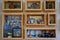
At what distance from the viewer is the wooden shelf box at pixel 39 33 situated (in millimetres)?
1937

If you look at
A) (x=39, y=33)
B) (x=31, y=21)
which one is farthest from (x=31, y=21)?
(x=39, y=33)

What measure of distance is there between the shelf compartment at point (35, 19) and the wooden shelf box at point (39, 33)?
0.10 meters

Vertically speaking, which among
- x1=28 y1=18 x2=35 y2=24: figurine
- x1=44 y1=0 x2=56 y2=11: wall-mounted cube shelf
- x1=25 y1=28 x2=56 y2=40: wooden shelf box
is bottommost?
x1=25 y1=28 x2=56 y2=40: wooden shelf box

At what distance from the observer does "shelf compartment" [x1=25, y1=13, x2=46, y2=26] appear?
194cm

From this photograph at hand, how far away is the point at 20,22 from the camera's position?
1967 millimetres

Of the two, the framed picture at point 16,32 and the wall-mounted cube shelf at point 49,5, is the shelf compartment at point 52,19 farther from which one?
the framed picture at point 16,32

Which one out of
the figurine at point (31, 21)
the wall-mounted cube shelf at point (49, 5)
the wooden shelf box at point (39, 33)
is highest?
the wall-mounted cube shelf at point (49, 5)

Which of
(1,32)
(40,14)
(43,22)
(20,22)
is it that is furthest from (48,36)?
(1,32)

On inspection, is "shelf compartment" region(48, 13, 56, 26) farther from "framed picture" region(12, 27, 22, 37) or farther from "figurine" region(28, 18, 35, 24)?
"framed picture" region(12, 27, 22, 37)

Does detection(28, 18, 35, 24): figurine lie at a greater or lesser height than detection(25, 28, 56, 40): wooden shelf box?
greater

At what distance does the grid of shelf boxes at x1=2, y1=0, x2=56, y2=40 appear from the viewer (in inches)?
76.3

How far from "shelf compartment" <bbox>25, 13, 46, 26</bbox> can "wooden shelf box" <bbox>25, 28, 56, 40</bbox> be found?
10 centimetres

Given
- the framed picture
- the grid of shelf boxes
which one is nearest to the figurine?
the grid of shelf boxes

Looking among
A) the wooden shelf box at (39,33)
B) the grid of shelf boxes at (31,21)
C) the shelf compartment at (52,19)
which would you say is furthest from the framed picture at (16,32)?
the shelf compartment at (52,19)
